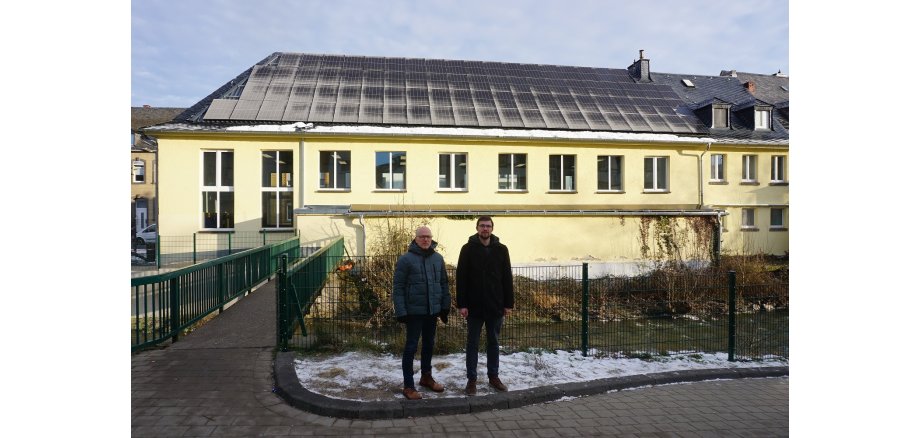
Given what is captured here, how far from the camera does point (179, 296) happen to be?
677 cm

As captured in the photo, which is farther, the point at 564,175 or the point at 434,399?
the point at 564,175

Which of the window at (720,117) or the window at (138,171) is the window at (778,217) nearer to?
the window at (720,117)

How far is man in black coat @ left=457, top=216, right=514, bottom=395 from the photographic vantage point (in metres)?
5.03

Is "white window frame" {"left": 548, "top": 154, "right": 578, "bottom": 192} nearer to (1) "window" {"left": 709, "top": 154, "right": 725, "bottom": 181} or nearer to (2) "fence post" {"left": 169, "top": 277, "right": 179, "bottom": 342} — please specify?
(1) "window" {"left": 709, "top": 154, "right": 725, "bottom": 181}

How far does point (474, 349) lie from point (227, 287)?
5.83 metres

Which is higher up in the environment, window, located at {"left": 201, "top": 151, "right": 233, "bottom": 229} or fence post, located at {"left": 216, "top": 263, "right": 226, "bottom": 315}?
window, located at {"left": 201, "top": 151, "right": 233, "bottom": 229}

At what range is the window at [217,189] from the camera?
727 inches

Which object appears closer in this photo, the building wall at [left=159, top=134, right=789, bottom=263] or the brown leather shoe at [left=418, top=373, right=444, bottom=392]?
the brown leather shoe at [left=418, top=373, right=444, bottom=392]

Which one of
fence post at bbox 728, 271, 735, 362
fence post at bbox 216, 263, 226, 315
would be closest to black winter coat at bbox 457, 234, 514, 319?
fence post at bbox 728, 271, 735, 362

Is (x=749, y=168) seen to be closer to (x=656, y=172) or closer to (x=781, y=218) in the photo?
(x=781, y=218)

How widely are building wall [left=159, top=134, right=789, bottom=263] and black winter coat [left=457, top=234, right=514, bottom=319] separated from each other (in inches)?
431

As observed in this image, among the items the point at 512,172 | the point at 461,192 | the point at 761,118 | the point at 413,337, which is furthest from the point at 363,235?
the point at 761,118

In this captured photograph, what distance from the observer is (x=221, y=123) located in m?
18.5

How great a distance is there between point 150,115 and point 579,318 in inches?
1979
